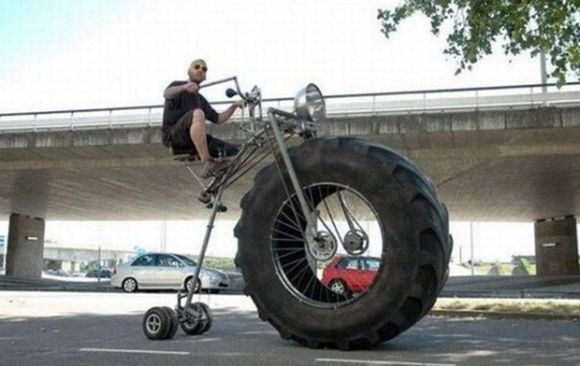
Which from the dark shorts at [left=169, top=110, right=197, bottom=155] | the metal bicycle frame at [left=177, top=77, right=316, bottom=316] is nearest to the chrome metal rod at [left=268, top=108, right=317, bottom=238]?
the metal bicycle frame at [left=177, top=77, right=316, bottom=316]

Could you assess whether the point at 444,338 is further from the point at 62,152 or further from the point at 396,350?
the point at 62,152

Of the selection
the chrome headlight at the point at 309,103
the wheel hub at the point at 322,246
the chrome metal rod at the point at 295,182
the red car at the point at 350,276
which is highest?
the chrome headlight at the point at 309,103

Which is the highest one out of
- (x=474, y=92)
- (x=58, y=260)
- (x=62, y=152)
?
(x=474, y=92)

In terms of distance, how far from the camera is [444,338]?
571 cm

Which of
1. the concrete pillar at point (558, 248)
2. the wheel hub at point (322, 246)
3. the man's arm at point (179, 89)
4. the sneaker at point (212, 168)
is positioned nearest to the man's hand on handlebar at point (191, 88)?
the man's arm at point (179, 89)

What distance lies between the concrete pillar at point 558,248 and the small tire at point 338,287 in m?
36.6

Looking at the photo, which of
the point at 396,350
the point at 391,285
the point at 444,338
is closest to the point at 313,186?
the point at 391,285

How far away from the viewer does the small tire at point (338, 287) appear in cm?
512

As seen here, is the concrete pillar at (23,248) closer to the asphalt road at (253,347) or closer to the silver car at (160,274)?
the silver car at (160,274)

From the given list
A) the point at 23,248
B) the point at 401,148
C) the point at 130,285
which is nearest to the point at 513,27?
the point at 401,148

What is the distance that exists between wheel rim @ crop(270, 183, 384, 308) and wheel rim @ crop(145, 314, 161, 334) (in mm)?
1234

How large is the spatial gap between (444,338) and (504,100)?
16.8m

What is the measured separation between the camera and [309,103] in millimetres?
5172

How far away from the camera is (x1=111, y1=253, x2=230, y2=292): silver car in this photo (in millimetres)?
22422
